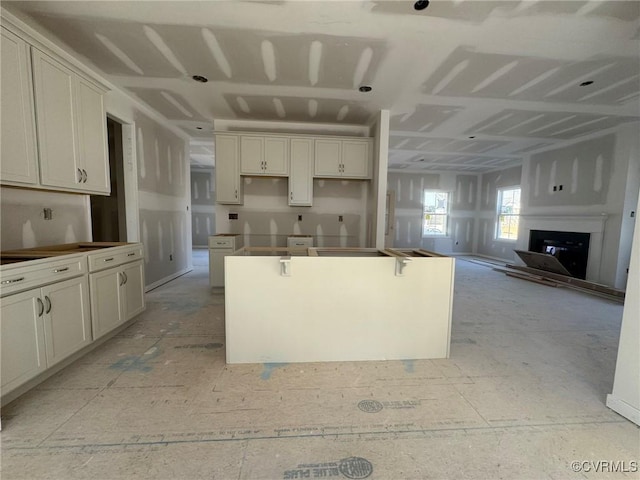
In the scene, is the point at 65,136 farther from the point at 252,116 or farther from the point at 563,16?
the point at 563,16

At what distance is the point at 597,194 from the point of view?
15.5 feet

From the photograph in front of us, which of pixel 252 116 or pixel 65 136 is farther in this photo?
pixel 252 116

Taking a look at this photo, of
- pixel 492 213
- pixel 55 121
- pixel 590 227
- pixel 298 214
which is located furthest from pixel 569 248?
pixel 55 121

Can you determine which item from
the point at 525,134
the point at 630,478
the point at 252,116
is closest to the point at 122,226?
the point at 252,116

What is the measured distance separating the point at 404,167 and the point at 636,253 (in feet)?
22.6

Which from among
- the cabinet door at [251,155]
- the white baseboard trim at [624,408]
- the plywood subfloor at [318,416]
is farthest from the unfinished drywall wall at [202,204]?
the white baseboard trim at [624,408]

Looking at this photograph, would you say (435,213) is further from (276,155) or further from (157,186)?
(157,186)

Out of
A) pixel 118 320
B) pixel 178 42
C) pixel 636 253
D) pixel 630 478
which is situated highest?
pixel 178 42

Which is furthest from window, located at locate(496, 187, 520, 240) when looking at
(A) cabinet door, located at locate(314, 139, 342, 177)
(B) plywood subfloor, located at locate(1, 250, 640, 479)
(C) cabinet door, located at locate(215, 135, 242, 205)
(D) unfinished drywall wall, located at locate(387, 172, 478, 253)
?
(C) cabinet door, located at locate(215, 135, 242, 205)

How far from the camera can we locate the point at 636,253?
4.98ft

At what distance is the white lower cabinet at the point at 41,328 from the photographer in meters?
1.52

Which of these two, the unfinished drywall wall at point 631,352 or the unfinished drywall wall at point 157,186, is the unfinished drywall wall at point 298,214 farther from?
the unfinished drywall wall at point 631,352

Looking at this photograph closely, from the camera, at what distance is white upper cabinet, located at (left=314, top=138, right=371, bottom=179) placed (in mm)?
4340

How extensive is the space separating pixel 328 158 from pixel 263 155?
3.55ft
